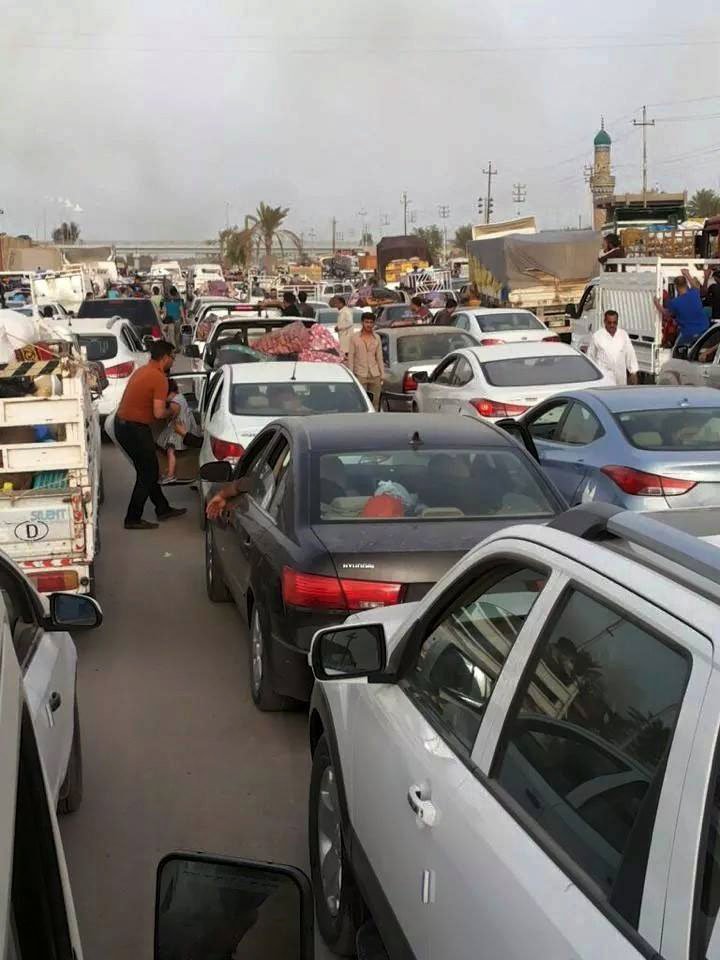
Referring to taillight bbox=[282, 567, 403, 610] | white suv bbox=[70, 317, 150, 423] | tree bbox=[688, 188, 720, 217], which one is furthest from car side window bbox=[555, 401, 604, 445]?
tree bbox=[688, 188, 720, 217]

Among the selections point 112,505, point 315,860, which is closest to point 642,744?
point 315,860

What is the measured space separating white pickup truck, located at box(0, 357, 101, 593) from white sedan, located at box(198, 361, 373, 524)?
7.52ft

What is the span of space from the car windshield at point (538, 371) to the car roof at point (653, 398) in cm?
413

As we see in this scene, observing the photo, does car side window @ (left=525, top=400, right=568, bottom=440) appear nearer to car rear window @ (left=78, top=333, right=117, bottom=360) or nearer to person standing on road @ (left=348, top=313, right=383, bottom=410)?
person standing on road @ (left=348, top=313, right=383, bottom=410)

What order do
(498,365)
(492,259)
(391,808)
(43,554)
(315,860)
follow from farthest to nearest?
(492,259) < (498,365) < (43,554) < (315,860) < (391,808)

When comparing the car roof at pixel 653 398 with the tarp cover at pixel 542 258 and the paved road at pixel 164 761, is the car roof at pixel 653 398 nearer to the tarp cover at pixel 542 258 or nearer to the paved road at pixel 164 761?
the paved road at pixel 164 761

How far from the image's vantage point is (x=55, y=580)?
25.7 ft

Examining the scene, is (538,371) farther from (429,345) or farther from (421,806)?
(421,806)

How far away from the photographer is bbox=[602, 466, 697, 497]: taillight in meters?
8.52

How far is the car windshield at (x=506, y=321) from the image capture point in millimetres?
23344

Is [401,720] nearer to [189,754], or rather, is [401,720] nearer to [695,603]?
[695,603]

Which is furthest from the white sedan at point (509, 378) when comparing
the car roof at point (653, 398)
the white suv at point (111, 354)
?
the white suv at point (111, 354)

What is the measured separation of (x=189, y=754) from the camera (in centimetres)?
598

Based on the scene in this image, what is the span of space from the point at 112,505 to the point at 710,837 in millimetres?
11579
